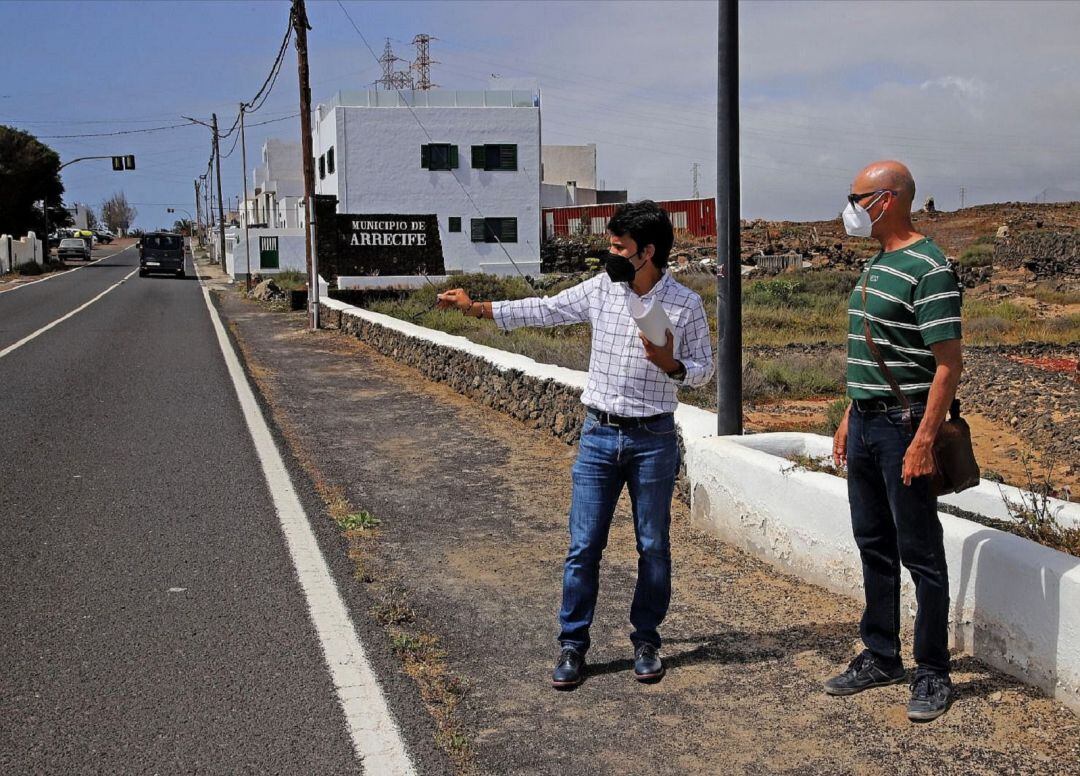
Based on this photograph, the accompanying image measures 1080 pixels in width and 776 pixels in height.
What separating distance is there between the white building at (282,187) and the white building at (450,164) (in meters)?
11.2

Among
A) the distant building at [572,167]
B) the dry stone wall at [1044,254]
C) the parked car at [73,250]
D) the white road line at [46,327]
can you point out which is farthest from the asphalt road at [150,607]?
the distant building at [572,167]

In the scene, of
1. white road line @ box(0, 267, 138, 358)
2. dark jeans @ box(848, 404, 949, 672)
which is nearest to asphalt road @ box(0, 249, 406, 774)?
dark jeans @ box(848, 404, 949, 672)

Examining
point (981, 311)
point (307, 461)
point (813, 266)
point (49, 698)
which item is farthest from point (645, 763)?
point (813, 266)

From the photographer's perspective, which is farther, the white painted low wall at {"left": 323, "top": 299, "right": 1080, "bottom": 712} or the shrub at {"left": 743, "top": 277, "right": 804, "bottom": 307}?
the shrub at {"left": 743, "top": 277, "right": 804, "bottom": 307}

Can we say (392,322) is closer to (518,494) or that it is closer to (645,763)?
(518,494)

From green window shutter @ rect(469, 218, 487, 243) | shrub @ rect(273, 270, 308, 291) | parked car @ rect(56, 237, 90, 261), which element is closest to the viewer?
shrub @ rect(273, 270, 308, 291)

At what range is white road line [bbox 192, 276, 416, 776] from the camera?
12.3ft

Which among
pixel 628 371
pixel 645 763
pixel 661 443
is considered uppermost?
pixel 628 371

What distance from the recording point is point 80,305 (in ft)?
98.1

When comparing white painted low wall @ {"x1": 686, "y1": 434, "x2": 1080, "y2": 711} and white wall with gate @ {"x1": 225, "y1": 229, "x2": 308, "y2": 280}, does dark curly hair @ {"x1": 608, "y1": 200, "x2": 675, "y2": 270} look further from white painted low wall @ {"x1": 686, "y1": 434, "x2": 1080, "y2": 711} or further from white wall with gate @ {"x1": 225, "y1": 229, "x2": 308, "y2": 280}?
white wall with gate @ {"x1": 225, "y1": 229, "x2": 308, "y2": 280}

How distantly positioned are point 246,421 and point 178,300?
24707 millimetres

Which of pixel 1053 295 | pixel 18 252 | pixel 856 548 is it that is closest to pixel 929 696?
pixel 856 548

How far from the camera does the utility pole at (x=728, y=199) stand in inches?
259

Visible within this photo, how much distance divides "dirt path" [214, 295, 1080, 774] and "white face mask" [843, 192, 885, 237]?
178cm
